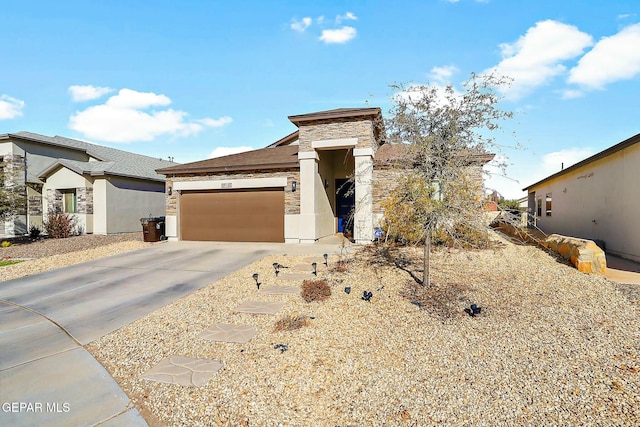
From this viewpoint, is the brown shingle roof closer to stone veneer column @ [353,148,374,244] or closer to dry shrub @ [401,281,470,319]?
stone veneer column @ [353,148,374,244]

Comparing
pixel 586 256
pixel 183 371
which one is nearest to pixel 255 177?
pixel 183 371

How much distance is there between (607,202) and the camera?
9891 mm

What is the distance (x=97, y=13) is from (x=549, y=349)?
13592mm

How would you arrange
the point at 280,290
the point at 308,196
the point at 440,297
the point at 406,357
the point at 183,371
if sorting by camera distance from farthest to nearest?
1. the point at 308,196
2. the point at 280,290
3. the point at 440,297
4. the point at 406,357
5. the point at 183,371

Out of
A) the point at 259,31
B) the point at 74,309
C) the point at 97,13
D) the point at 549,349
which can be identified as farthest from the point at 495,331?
the point at 97,13

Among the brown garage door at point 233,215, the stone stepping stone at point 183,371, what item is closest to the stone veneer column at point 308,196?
the brown garage door at point 233,215

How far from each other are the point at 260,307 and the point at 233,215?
847 cm

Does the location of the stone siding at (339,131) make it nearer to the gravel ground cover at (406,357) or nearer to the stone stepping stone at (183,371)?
the gravel ground cover at (406,357)

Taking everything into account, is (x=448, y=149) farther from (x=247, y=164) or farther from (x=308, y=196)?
(x=247, y=164)

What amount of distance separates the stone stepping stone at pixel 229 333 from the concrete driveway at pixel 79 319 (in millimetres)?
1268

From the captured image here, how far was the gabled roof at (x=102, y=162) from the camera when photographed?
16375mm

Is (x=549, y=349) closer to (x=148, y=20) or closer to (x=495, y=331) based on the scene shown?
(x=495, y=331)

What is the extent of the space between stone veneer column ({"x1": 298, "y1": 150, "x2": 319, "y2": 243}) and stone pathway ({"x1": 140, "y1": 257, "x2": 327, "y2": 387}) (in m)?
5.47

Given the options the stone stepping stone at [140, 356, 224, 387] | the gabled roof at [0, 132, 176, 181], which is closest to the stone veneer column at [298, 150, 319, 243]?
the stone stepping stone at [140, 356, 224, 387]
